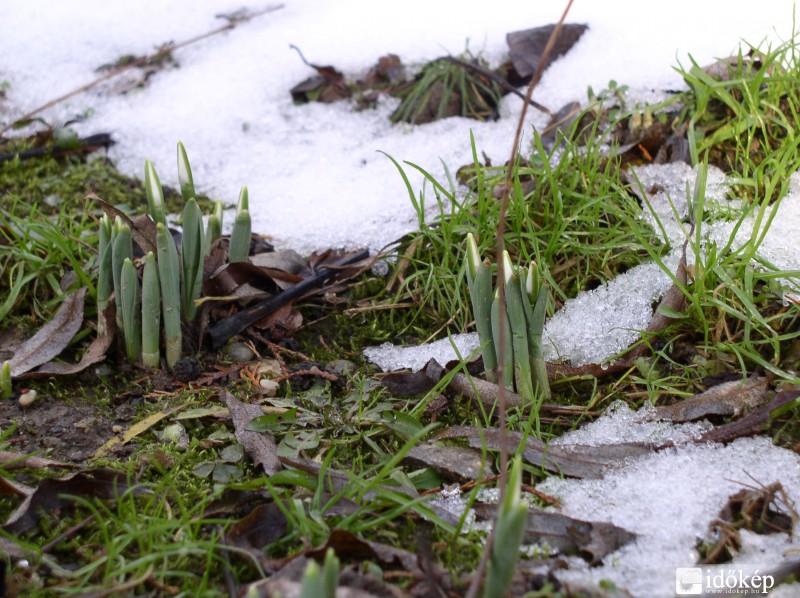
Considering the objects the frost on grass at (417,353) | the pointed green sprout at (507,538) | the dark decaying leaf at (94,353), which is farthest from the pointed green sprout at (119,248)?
the pointed green sprout at (507,538)

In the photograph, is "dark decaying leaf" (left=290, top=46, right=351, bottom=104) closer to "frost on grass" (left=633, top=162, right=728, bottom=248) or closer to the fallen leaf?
"frost on grass" (left=633, top=162, right=728, bottom=248)

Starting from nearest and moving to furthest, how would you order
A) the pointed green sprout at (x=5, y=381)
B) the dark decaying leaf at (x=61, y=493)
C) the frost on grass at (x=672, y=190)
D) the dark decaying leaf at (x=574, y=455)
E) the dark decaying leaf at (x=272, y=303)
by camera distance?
the dark decaying leaf at (x=61, y=493) → the dark decaying leaf at (x=574, y=455) → the pointed green sprout at (x=5, y=381) → the dark decaying leaf at (x=272, y=303) → the frost on grass at (x=672, y=190)

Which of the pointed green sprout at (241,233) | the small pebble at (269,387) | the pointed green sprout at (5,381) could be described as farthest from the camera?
the pointed green sprout at (241,233)

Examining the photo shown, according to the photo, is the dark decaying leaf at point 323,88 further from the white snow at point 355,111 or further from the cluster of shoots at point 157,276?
the cluster of shoots at point 157,276

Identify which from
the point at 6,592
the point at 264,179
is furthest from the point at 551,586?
the point at 264,179

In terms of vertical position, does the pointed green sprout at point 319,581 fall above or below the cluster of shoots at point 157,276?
below

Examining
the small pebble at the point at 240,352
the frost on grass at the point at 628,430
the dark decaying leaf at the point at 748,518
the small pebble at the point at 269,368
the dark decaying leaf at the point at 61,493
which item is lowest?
the dark decaying leaf at the point at 748,518

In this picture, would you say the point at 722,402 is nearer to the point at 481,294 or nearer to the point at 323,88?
the point at 481,294
